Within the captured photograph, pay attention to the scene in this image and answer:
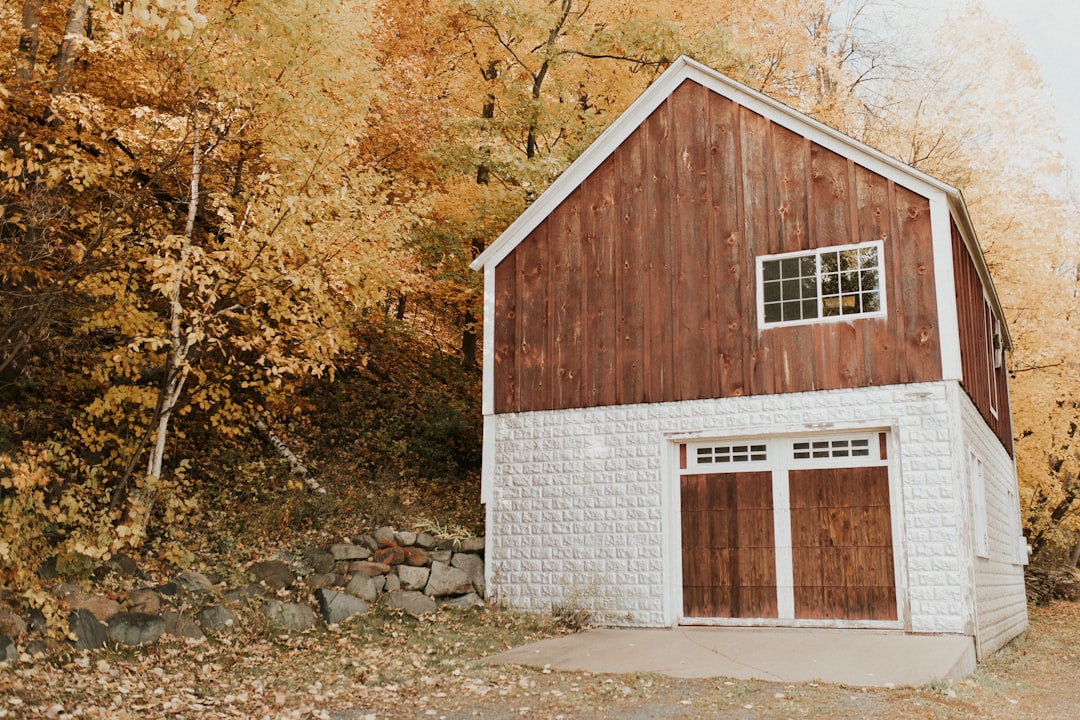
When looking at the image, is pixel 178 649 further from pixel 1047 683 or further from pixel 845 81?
Result: pixel 845 81

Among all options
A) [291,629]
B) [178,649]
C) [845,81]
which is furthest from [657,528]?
[845,81]

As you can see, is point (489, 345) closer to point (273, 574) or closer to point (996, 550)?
point (273, 574)

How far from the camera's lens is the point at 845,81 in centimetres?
2436

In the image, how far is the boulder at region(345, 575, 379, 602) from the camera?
39.7 feet

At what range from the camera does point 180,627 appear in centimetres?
1000

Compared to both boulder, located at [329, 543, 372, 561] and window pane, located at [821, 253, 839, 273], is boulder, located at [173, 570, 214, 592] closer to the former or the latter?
boulder, located at [329, 543, 372, 561]

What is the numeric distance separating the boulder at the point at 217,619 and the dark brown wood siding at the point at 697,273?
15.7 feet

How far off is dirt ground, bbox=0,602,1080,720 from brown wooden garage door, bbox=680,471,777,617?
2639mm

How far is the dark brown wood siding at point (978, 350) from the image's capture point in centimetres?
1223

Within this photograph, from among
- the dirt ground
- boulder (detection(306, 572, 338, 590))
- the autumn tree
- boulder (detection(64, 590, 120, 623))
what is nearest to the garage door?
the dirt ground

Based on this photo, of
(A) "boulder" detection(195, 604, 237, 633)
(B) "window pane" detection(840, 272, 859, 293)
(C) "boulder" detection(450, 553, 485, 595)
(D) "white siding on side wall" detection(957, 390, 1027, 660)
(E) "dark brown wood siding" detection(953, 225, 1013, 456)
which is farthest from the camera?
(C) "boulder" detection(450, 553, 485, 595)

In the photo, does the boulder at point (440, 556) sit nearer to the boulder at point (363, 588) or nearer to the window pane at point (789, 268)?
the boulder at point (363, 588)

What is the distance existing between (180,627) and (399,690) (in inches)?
115

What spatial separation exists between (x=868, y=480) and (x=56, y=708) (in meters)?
8.81
